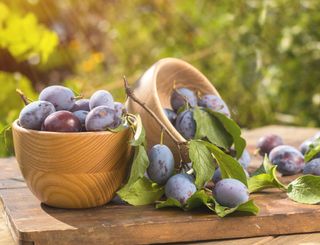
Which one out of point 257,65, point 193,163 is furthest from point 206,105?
point 257,65

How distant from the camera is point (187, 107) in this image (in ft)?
4.56

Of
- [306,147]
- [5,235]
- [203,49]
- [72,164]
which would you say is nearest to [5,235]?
[5,235]

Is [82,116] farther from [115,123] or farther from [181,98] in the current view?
[181,98]

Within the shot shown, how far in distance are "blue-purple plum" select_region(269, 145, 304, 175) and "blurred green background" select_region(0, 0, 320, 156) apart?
0.85 m

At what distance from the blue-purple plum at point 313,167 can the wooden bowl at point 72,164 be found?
1.40 feet

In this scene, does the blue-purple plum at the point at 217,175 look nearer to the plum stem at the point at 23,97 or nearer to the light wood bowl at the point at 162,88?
the light wood bowl at the point at 162,88

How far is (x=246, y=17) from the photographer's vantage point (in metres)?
2.76

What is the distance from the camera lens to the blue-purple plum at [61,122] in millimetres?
1155

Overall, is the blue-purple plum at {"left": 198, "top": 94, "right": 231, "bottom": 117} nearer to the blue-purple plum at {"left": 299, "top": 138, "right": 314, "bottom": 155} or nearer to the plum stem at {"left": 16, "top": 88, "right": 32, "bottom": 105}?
the blue-purple plum at {"left": 299, "top": 138, "right": 314, "bottom": 155}

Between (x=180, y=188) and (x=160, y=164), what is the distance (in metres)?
0.06

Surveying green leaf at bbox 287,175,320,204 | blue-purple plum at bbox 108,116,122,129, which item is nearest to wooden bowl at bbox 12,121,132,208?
blue-purple plum at bbox 108,116,122,129

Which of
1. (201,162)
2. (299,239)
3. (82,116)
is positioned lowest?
(299,239)

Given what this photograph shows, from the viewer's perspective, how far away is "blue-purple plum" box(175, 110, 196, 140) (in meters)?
1.35

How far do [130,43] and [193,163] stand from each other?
2.27 meters
